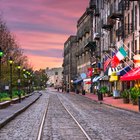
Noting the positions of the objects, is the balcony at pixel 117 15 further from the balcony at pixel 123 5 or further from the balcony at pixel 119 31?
the balcony at pixel 119 31

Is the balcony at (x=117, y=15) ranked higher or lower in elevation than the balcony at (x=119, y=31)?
higher

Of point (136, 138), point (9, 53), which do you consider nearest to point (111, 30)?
point (9, 53)

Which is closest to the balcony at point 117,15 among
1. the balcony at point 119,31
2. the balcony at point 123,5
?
the balcony at point 123,5

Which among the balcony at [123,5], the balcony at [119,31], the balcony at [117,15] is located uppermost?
the balcony at [123,5]

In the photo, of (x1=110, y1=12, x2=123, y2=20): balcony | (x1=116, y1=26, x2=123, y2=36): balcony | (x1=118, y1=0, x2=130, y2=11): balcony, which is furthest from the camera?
(x1=110, y1=12, x2=123, y2=20): balcony

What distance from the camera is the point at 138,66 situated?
48344 millimetres

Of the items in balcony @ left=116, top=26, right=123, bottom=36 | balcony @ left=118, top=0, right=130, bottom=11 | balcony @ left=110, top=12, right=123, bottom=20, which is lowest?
balcony @ left=116, top=26, right=123, bottom=36

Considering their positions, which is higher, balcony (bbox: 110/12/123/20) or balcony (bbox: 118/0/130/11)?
balcony (bbox: 118/0/130/11)

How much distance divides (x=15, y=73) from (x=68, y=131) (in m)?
61.9

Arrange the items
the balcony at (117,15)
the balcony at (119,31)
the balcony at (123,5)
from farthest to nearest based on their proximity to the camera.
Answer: the balcony at (117,15), the balcony at (119,31), the balcony at (123,5)

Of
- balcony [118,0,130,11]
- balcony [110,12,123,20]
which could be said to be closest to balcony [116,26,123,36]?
balcony [110,12,123,20]

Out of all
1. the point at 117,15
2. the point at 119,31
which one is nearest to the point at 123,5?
the point at 117,15

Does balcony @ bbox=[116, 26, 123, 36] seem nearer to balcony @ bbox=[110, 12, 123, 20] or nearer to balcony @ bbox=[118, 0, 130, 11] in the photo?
balcony @ bbox=[110, 12, 123, 20]

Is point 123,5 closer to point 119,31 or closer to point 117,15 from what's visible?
point 117,15
